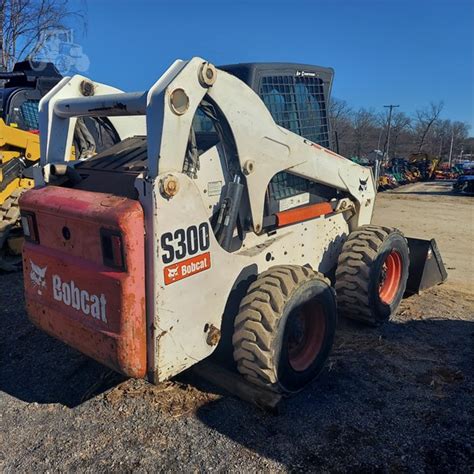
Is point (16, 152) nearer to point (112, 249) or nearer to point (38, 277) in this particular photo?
point (38, 277)

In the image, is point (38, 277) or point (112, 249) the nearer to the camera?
point (112, 249)

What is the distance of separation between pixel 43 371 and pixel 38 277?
42.4 inches

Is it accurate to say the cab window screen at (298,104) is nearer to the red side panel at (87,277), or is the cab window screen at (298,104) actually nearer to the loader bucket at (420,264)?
the red side panel at (87,277)

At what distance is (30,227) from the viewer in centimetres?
313

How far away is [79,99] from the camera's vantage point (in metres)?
3.18

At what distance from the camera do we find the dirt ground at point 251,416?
2719 mm

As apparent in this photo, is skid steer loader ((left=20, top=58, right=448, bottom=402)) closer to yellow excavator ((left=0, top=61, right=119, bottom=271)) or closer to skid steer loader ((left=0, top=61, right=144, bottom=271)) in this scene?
skid steer loader ((left=0, top=61, right=144, bottom=271))

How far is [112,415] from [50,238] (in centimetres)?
123

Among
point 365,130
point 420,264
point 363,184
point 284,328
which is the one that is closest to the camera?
point 284,328

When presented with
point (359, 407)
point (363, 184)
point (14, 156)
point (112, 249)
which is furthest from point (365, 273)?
point (14, 156)

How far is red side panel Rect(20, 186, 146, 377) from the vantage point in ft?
8.33

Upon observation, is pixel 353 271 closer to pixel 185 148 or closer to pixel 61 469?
pixel 185 148

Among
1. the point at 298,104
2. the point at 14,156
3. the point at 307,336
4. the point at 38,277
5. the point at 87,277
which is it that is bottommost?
the point at 307,336

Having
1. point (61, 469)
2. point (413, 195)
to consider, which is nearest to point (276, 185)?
point (61, 469)
